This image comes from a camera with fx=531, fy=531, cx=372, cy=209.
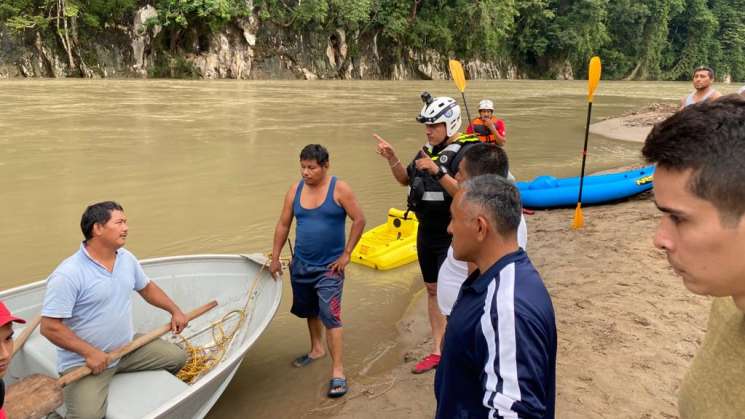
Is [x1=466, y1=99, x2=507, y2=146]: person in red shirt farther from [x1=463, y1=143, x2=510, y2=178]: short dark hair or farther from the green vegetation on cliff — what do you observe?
the green vegetation on cliff

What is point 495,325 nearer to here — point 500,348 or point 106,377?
point 500,348

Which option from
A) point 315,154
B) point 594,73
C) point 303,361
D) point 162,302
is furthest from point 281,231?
point 594,73

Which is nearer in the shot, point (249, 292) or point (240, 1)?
point (249, 292)

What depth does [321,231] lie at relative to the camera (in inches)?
144

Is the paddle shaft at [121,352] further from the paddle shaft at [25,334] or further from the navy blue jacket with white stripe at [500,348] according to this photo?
the navy blue jacket with white stripe at [500,348]

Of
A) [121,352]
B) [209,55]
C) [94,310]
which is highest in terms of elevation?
[209,55]

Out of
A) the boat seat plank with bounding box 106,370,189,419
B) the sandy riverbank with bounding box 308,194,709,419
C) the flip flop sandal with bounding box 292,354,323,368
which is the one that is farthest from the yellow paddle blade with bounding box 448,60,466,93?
the boat seat plank with bounding box 106,370,189,419

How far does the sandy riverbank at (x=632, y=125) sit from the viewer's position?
16188 millimetres

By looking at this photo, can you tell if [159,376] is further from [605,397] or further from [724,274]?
[724,274]

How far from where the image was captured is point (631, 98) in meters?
31.1

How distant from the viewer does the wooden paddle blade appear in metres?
2.51

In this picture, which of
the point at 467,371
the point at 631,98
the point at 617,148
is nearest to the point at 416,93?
the point at 631,98

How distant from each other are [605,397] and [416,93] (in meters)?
27.6

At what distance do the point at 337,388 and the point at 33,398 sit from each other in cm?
182
